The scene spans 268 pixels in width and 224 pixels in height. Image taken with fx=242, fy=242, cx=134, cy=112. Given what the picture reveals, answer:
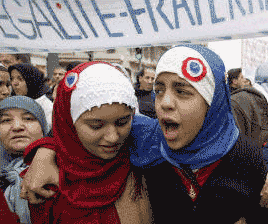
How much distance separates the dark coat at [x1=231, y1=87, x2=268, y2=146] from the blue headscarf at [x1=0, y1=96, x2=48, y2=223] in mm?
1436

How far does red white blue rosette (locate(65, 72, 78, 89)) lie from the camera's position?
125cm

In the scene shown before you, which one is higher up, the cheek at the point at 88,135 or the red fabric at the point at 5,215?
the cheek at the point at 88,135

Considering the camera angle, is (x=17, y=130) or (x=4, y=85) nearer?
(x=17, y=130)

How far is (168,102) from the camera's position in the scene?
1.09 metres

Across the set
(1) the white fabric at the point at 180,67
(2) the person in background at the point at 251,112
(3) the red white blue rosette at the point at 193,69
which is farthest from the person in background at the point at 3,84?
(2) the person in background at the point at 251,112

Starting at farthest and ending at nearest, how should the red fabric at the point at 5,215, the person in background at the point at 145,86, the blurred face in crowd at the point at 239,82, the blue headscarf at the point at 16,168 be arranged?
the blurred face in crowd at the point at 239,82 < the person in background at the point at 145,86 < the blue headscarf at the point at 16,168 < the red fabric at the point at 5,215

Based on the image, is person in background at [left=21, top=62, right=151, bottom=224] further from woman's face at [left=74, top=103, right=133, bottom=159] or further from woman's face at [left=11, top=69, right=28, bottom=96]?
woman's face at [left=11, top=69, right=28, bottom=96]

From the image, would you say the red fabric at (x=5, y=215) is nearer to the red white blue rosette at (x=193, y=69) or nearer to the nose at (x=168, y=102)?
the nose at (x=168, y=102)

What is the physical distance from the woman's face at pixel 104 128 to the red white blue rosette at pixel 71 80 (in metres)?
0.17

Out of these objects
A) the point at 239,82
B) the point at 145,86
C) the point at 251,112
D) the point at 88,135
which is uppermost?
the point at 88,135

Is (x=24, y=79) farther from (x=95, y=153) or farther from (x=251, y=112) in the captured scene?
(x=251, y=112)

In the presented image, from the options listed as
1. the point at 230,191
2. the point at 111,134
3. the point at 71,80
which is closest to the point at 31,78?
the point at 71,80

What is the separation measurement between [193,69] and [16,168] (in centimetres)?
124

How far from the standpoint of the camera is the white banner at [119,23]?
1.73 meters
